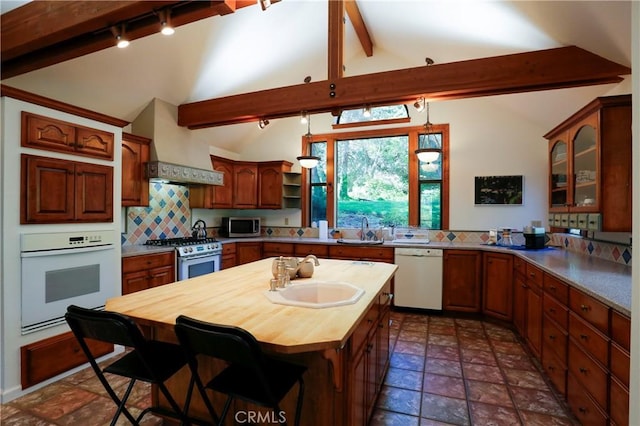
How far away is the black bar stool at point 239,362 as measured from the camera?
1025 millimetres

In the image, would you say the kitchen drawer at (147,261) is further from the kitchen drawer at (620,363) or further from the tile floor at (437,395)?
the kitchen drawer at (620,363)

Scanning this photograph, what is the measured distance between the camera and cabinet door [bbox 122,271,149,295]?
296 centimetres

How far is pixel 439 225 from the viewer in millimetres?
4457

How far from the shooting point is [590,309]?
171 cm

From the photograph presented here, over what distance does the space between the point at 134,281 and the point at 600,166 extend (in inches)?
163

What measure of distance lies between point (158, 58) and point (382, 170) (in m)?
3.26

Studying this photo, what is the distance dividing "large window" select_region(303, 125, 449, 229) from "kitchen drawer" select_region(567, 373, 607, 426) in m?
2.62

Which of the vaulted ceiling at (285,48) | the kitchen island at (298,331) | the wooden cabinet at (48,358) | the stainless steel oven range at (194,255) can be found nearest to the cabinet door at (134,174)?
the vaulted ceiling at (285,48)

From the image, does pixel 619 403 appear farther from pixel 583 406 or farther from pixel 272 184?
pixel 272 184

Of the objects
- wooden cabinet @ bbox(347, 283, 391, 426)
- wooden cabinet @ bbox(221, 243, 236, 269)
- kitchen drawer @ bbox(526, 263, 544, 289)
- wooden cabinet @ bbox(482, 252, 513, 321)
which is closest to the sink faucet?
wooden cabinet @ bbox(482, 252, 513, 321)

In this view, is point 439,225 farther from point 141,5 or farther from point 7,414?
point 7,414

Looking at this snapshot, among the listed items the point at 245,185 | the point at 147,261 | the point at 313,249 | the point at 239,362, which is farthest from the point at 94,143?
the point at 313,249

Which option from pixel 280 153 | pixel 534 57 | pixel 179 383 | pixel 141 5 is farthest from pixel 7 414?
pixel 534 57

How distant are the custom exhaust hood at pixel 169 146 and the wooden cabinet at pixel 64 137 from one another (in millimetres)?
860
